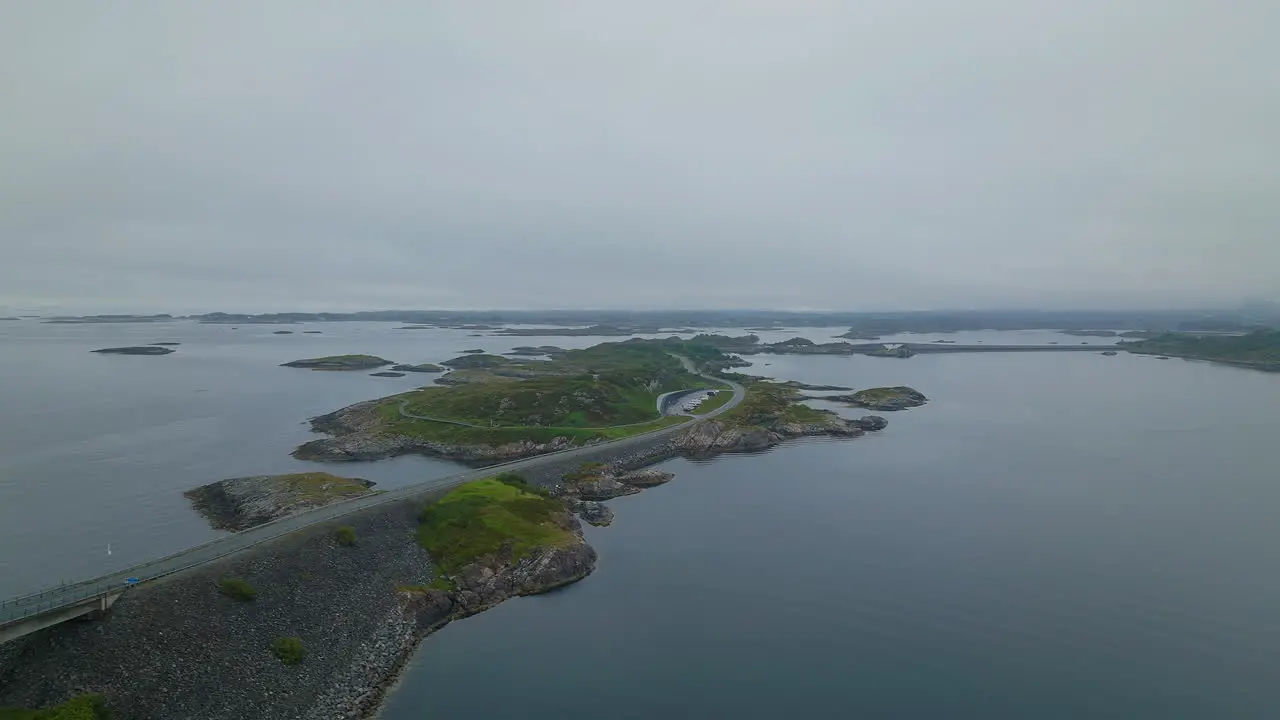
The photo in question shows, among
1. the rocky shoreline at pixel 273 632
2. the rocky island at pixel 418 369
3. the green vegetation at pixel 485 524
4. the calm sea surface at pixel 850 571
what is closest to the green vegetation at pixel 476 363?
the rocky island at pixel 418 369

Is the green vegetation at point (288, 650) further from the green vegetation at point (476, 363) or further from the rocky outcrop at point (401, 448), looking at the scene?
the green vegetation at point (476, 363)

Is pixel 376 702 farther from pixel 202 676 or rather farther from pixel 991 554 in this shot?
pixel 991 554

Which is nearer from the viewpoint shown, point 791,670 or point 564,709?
point 564,709

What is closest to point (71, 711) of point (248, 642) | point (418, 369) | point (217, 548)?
point (248, 642)

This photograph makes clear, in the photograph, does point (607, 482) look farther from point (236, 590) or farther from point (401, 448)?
point (236, 590)

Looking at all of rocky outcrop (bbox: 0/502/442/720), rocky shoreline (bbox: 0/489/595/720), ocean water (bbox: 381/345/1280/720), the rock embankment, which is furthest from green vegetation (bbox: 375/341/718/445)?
rocky outcrop (bbox: 0/502/442/720)

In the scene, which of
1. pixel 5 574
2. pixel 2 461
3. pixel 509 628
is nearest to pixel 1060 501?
pixel 509 628
